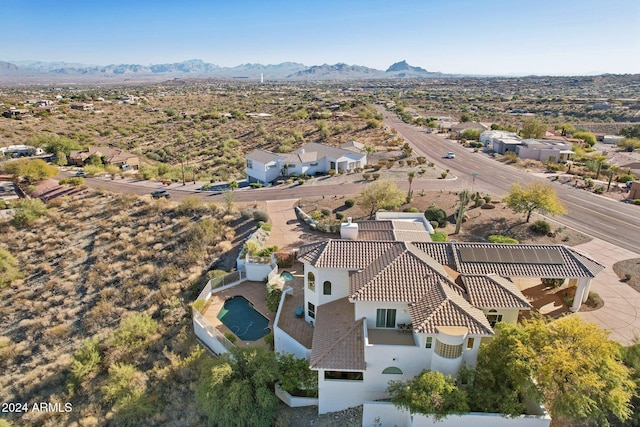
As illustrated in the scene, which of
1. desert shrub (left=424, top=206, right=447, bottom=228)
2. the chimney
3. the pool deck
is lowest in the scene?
the pool deck

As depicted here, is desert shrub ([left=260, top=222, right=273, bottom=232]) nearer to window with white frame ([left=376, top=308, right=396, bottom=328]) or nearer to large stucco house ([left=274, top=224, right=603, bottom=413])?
large stucco house ([left=274, top=224, right=603, bottom=413])

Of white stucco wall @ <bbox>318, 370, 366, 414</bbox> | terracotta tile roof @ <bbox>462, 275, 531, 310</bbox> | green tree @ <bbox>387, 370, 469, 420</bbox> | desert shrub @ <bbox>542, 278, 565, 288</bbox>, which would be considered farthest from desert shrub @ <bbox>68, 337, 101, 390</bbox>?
desert shrub @ <bbox>542, 278, 565, 288</bbox>

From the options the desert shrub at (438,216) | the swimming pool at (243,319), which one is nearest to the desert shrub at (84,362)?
the swimming pool at (243,319)

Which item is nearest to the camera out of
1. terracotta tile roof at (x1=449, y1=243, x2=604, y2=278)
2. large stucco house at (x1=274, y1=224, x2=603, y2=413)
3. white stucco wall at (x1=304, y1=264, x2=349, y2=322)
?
large stucco house at (x1=274, y1=224, x2=603, y2=413)

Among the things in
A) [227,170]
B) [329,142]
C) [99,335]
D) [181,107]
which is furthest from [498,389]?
[181,107]

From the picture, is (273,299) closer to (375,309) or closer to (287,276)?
(287,276)

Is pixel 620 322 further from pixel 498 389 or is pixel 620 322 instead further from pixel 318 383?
pixel 318 383

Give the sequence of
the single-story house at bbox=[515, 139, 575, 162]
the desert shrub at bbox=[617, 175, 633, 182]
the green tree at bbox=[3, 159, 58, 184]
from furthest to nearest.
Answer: the single-story house at bbox=[515, 139, 575, 162] < the green tree at bbox=[3, 159, 58, 184] < the desert shrub at bbox=[617, 175, 633, 182]
